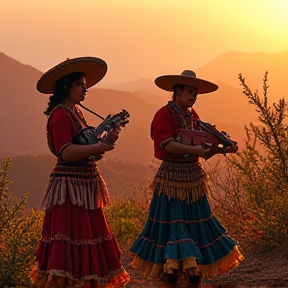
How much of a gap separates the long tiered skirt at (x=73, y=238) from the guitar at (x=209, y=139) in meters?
0.84

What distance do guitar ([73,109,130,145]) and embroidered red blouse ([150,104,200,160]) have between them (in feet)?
1.62

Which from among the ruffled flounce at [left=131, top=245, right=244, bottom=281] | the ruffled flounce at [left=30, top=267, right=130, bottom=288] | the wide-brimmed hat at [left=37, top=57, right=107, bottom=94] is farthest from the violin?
the ruffled flounce at [left=131, top=245, right=244, bottom=281]

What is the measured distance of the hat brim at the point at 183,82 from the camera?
15.3 ft

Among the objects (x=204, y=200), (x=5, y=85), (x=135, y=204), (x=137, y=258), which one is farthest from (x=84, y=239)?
(x=5, y=85)

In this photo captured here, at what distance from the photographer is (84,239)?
412 cm

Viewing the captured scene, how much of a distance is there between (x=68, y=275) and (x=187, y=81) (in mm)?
1898

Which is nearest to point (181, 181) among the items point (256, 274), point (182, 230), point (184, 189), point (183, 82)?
point (184, 189)

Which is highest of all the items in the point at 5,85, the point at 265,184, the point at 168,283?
the point at 5,85

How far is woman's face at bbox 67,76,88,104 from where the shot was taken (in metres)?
4.20

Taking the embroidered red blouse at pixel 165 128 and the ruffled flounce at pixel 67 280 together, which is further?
the embroidered red blouse at pixel 165 128

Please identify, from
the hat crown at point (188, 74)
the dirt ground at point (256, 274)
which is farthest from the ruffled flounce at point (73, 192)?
the dirt ground at point (256, 274)

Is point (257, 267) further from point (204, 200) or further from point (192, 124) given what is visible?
point (192, 124)

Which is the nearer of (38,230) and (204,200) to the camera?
(204,200)

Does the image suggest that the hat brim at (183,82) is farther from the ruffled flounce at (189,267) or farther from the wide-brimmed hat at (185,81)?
the ruffled flounce at (189,267)
